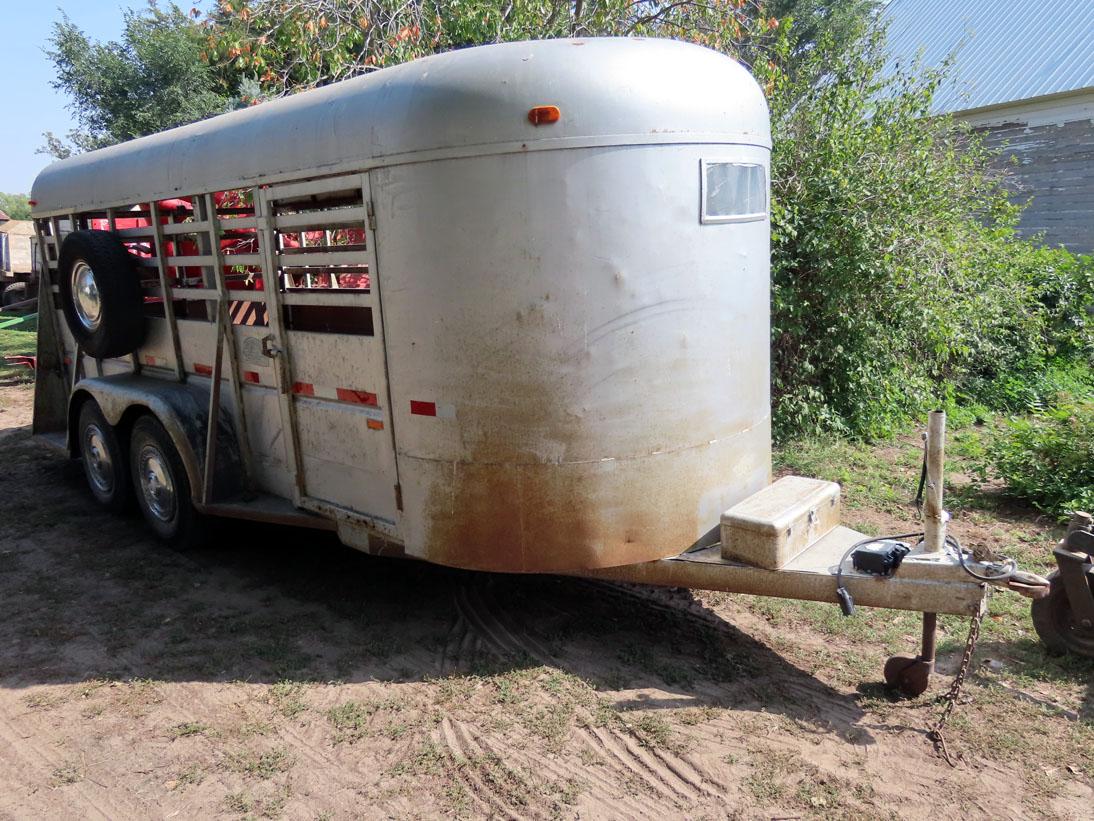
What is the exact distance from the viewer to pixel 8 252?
22.4 m

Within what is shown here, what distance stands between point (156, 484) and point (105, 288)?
133cm

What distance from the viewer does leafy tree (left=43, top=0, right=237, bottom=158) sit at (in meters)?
16.8

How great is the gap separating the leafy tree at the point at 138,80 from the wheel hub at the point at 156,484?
1252cm

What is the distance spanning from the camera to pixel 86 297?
19.8 feet

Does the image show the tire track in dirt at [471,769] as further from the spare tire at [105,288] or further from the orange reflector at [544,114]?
the spare tire at [105,288]

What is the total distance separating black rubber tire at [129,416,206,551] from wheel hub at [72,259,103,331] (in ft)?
2.65

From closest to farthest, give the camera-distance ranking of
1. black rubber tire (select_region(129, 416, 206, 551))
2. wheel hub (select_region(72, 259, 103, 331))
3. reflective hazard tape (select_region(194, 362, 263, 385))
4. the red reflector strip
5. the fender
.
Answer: the red reflector strip, reflective hazard tape (select_region(194, 362, 263, 385)), the fender, black rubber tire (select_region(129, 416, 206, 551)), wheel hub (select_region(72, 259, 103, 331))

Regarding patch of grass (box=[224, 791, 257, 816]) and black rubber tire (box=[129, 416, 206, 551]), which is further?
black rubber tire (box=[129, 416, 206, 551])

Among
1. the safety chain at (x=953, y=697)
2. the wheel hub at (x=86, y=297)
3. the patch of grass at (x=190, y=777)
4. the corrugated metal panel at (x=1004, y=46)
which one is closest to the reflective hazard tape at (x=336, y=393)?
the patch of grass at (x=190, y=777)

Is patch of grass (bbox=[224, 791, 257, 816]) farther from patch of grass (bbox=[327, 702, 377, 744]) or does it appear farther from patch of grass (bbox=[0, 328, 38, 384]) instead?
patch of grass (bbox=[0, 328, 38, 384])

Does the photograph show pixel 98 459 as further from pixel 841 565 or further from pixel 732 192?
pixel 841 565

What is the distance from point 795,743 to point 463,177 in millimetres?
2668

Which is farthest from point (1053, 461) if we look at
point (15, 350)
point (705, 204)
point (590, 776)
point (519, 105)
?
point (15, 350)

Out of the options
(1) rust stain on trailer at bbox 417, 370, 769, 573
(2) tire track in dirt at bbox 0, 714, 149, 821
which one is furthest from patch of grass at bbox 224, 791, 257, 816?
(1) rust stain on trailer at bbox 417, 370, 769, 573
